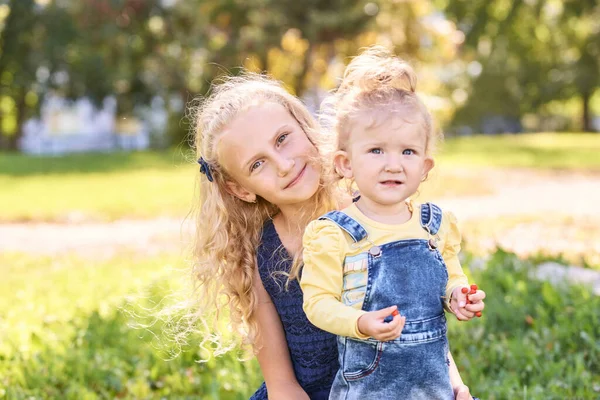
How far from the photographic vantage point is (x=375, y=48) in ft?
7.73

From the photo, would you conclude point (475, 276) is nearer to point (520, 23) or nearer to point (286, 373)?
point (286, 373)

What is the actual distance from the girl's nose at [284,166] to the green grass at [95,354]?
4.41 ft

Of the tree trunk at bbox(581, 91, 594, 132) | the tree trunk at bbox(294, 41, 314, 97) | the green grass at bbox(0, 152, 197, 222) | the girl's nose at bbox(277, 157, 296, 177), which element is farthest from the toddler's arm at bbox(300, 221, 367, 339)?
the tree trunk at bbox(581, 91, 594, 132)

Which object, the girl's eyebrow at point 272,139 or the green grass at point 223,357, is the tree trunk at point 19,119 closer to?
the green grass at point 223,357

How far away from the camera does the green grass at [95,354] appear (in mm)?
3385

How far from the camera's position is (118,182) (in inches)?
468

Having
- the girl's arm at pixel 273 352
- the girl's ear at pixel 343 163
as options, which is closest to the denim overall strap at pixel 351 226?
the girl's ear at pixel 343 163

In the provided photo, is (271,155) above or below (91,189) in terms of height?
above

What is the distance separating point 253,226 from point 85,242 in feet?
18.2

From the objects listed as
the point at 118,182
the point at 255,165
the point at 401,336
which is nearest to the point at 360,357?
the point at 401,336

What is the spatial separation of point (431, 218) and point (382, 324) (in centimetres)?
39

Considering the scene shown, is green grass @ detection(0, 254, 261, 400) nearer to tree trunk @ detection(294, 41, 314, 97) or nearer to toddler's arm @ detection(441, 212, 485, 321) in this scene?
toddler's arm @ detection(441, 212, 485, 321)

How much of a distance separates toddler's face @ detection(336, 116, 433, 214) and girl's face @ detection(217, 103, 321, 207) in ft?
1.32

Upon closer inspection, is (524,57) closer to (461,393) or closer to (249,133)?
(249,133)
